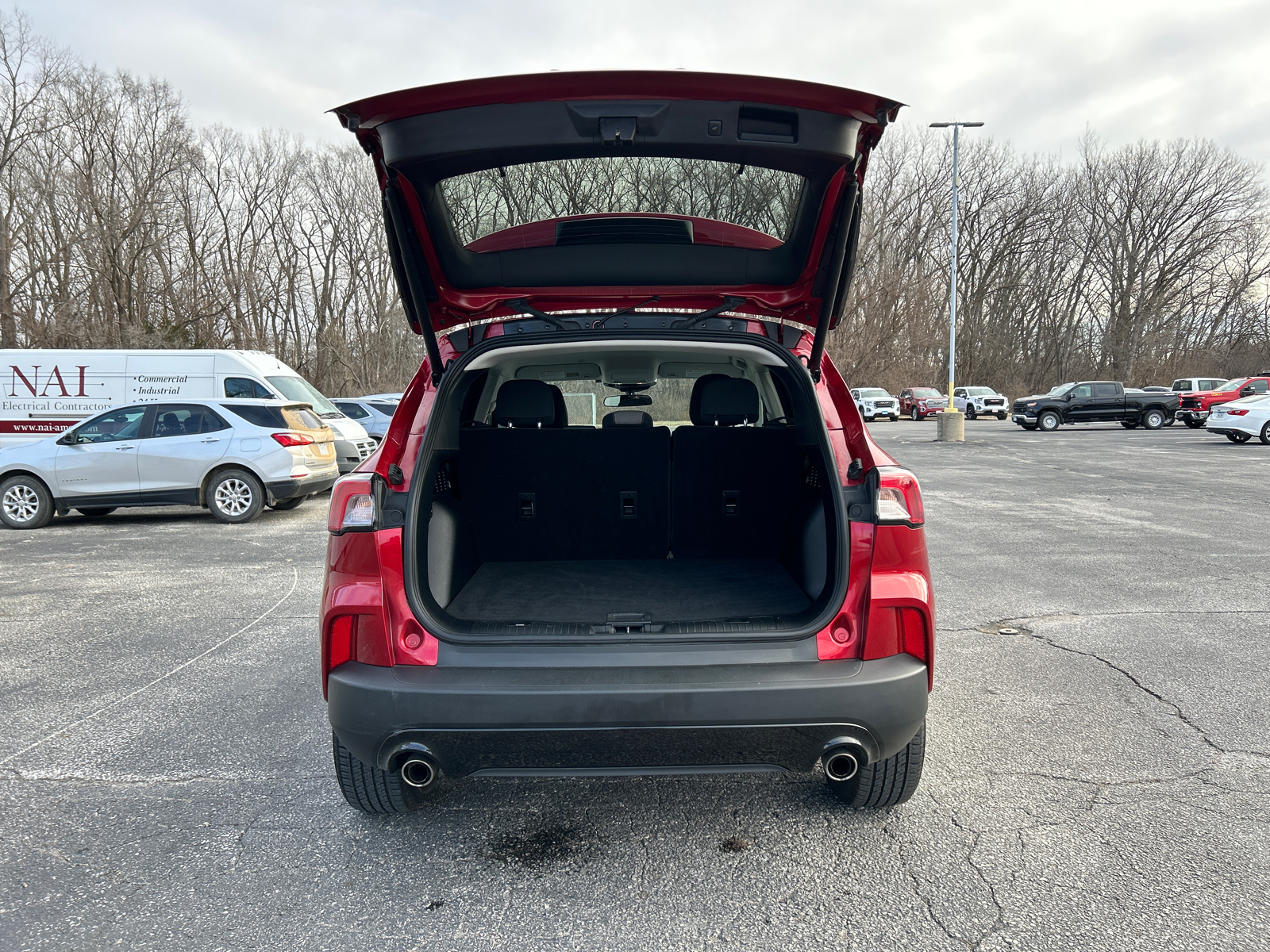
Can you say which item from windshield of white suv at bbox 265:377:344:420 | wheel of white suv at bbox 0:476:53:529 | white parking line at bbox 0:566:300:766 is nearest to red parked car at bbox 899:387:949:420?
windshield of white suv at bbox 265:377:344:420

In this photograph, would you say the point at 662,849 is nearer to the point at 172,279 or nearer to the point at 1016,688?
the point at 1016,688

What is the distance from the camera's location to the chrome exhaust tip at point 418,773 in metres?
2.26

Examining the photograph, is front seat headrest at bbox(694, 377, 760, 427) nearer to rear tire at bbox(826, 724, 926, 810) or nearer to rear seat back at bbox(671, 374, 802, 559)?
rear seat back at bbox(671, 374, 802, 559)

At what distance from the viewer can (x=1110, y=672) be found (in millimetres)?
4109

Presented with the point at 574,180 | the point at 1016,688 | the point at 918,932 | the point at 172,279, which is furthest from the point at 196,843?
the point at 172,279

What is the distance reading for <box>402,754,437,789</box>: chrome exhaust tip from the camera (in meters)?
2.26

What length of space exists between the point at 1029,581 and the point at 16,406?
627 inches

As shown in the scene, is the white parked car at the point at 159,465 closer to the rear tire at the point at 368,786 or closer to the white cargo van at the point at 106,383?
the white cargo van at the point at 106,383

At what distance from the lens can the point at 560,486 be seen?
3.68 metres

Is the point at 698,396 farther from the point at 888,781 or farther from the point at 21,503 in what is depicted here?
the point at 21,503

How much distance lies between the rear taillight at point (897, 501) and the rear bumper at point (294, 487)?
8.98m

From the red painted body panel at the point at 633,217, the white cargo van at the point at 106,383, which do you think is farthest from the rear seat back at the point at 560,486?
the white cargo van at the point at 106,383

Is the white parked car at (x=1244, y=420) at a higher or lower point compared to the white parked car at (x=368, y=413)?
lower

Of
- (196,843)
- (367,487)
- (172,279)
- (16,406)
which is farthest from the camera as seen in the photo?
(172,279)
